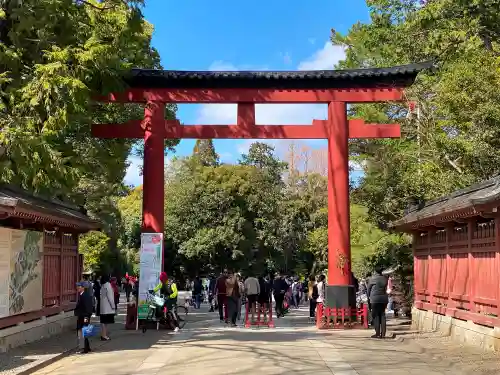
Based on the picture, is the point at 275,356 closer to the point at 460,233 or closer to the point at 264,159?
the point at 460,233

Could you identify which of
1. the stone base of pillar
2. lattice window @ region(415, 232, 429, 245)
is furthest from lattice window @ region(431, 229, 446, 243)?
the stone base of pillar

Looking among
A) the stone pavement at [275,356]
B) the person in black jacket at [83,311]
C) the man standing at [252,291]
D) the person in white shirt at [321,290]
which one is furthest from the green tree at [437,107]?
the person in black jacket at [83,311]

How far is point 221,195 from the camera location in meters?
41.2

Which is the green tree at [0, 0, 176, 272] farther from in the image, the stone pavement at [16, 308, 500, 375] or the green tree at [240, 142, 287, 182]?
the green tree at [240, 142, 287, 182]

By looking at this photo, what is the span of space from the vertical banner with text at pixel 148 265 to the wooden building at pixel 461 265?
22.8ft

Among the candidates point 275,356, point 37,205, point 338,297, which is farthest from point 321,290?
point 37,205

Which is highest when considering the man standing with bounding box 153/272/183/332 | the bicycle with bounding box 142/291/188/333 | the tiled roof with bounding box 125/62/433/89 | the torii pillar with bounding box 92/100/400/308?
the tiled roof with bounding box 125/62/433/89

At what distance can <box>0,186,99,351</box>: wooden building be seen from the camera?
12.1m

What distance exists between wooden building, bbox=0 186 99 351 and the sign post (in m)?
1.83

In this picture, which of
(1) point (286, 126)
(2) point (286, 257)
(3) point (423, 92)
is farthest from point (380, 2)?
(2) point (286, 257)

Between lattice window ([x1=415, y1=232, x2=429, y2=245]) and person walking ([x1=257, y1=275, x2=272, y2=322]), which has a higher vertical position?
lattice window ([x1=415, y1=232, x2=429, y2=245])

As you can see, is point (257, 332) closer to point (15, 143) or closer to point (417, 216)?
point (417, 216)

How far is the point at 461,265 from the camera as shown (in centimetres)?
1380

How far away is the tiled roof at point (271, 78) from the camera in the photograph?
57.8 feet
